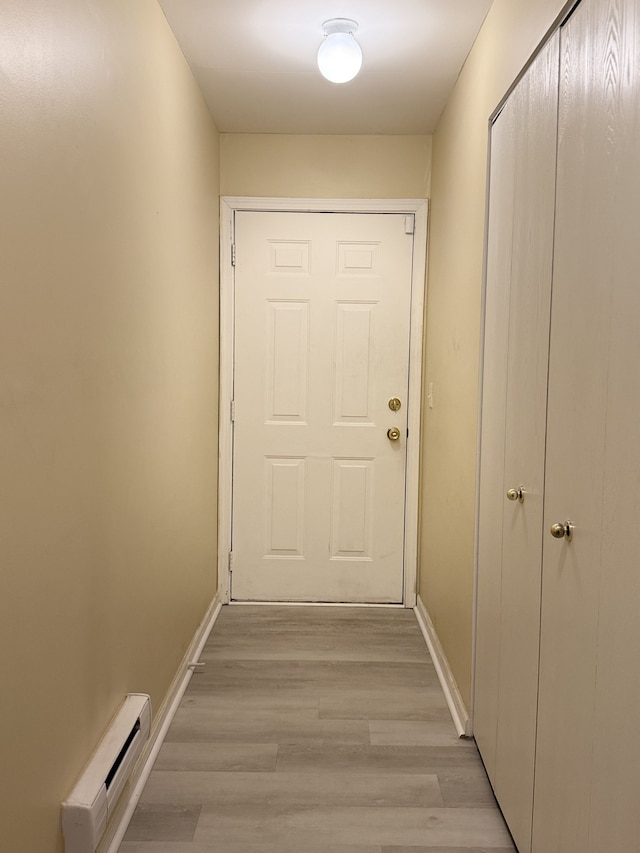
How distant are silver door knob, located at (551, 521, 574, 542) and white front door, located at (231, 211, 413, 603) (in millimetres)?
2258

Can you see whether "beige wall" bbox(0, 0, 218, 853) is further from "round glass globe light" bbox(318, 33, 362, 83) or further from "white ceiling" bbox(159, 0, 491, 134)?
"round glass globe light" bbox(318, 33, 362, 83)

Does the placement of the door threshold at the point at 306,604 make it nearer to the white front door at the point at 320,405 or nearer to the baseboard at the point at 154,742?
the white front door at the point at 320,405

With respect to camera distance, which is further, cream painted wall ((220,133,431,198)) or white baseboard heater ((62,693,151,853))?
cream painted wall ((220,133,431,198))

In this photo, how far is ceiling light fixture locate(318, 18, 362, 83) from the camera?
247 cm

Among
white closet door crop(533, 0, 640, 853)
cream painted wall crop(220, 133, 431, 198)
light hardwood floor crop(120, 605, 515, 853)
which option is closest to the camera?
white closet door crop(533, 0, 640, 853)

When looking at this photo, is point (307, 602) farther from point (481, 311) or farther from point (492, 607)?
point (481, 311)

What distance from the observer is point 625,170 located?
1.24 meters

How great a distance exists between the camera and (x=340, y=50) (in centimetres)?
246

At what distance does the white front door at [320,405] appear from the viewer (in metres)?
3.71

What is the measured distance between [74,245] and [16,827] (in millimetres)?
1186

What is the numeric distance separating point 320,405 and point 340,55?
1761 mm

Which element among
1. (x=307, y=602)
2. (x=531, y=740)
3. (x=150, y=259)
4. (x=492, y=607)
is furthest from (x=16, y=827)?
(x=307, y=602)

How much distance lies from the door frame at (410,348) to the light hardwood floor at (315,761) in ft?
1.84

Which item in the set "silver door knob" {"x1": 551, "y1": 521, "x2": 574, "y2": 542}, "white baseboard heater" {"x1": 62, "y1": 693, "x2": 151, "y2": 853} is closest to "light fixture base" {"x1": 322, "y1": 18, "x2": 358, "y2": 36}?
"silver door knob" {"x1": 551, "y1": 521, "x2": 574, "y2": 542}
